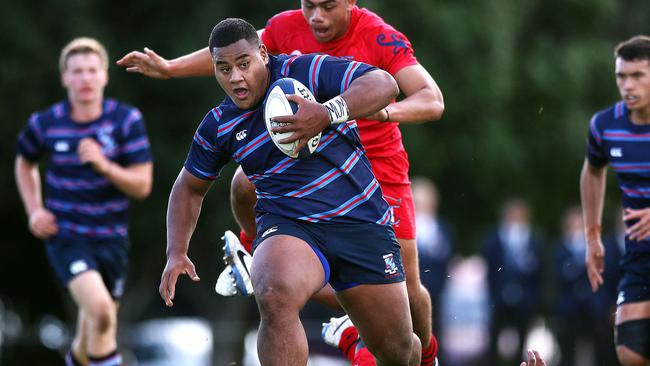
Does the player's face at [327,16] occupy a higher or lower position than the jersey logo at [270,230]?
higher

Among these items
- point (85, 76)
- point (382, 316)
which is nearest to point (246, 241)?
point (382, 316)

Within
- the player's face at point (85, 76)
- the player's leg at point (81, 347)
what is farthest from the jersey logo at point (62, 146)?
the player's leg at point (81, 347)

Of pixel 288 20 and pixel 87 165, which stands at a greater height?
pixel 288 20

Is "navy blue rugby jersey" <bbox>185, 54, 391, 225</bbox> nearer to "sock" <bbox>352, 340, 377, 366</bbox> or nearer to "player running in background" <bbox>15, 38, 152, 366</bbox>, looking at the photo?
"sock" <bbox>352, 340, 377, 366</bbox>

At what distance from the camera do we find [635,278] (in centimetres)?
877

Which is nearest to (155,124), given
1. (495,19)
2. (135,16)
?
(135,16)

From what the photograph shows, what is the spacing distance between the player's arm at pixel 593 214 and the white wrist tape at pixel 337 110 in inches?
128

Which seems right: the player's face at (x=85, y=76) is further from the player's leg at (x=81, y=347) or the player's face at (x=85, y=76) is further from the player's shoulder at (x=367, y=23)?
the player's shoulder at (x=367, y=23)

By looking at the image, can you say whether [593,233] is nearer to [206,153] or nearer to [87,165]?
[206,153]

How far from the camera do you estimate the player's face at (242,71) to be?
6676 millimetres

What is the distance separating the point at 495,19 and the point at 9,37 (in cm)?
739

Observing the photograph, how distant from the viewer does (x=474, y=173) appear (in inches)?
798

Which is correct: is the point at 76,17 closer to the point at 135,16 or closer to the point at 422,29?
the point at 135,16

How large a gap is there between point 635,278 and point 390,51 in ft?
8.33
